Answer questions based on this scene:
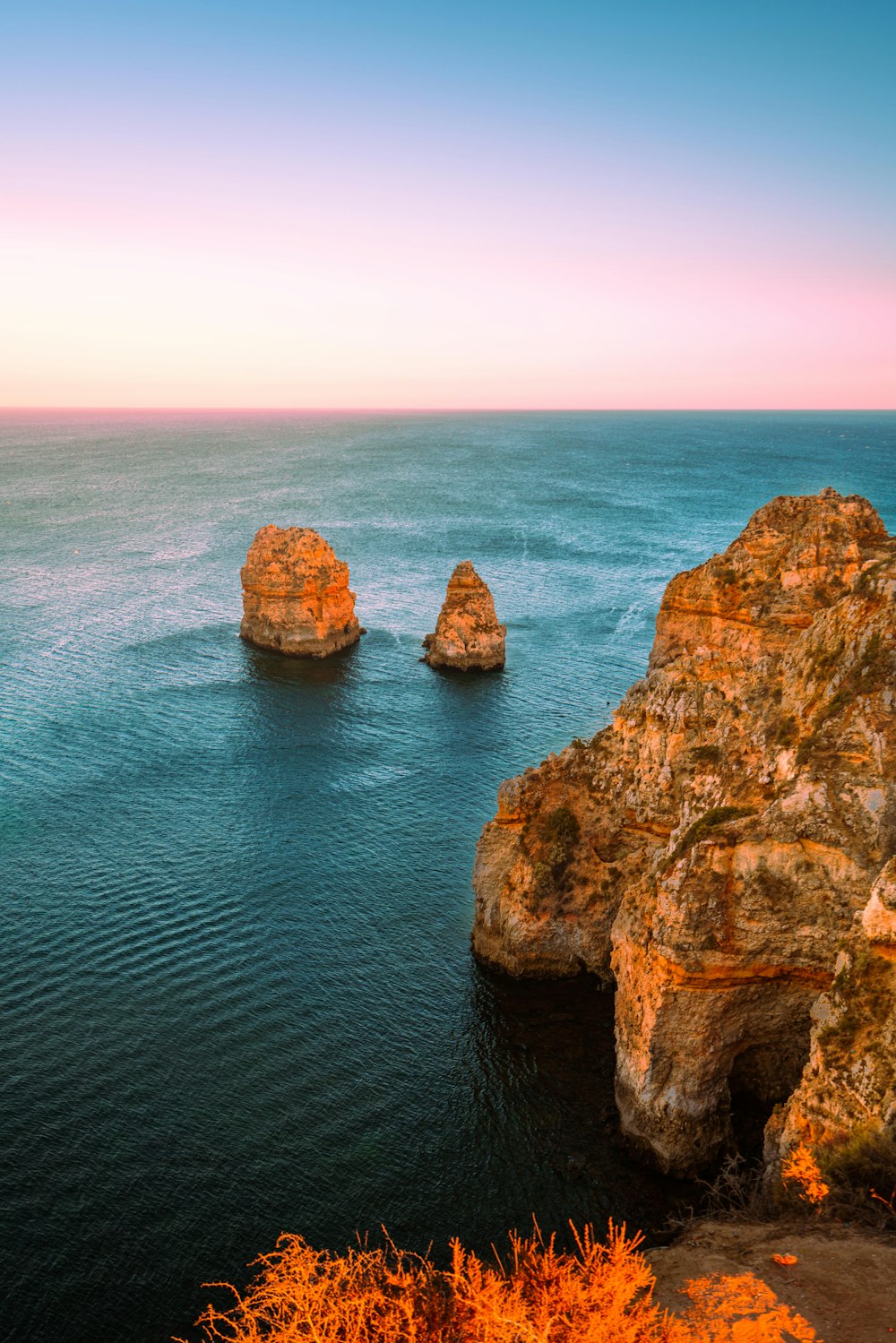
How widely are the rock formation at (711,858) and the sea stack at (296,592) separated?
163 ft

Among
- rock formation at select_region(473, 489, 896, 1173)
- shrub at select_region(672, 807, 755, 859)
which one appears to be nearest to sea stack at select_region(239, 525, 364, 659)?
rock formation at select_region(473, 489, 896, 1173)

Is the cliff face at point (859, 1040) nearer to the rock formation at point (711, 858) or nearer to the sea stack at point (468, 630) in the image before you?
the rock formation at point (711, 858)

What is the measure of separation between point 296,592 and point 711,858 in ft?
211

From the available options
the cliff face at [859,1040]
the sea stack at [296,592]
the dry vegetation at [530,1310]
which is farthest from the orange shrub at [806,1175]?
the sea stack at [296,592]

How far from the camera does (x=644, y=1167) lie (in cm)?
2866

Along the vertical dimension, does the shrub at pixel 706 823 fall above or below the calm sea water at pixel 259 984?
above

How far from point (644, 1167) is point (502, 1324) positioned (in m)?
13.8

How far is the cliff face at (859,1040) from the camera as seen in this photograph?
20.7 metres

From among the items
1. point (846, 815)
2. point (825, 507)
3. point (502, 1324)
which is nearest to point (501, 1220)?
point (502, 1324)

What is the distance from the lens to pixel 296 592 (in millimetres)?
84750

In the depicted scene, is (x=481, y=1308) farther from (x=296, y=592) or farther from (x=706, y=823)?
(x=296, y=592)

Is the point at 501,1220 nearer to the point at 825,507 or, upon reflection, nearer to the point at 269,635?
the point at 825,507

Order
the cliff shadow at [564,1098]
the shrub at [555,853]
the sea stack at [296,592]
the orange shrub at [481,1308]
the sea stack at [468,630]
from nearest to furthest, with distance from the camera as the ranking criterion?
the orange shrub at [481,1308] < the cliff shadow at [564,1098] < the shrub at [555,853] < the sea stack at [468,630] < the sea stack at [296,592]

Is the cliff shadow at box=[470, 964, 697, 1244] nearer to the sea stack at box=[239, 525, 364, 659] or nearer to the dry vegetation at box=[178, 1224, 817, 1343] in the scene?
the dry vegetation at box=[178, 1224, 817, 1343]
